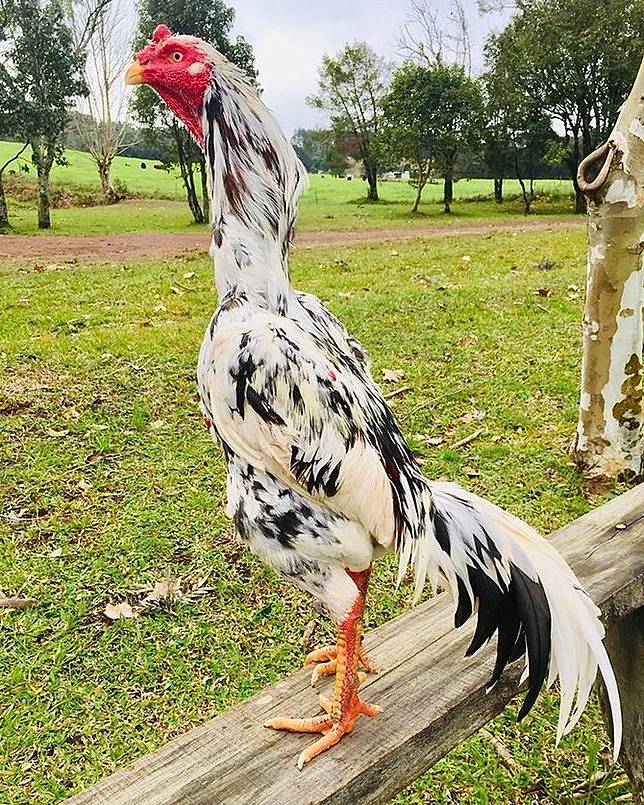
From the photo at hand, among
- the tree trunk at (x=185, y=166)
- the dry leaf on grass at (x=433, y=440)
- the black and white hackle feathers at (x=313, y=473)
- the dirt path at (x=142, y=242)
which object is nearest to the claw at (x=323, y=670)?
the black and white hackle feathers at (x=313, y=473)

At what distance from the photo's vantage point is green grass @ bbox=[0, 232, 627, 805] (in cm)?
276

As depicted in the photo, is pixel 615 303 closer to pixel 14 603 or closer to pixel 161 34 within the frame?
pixel 161 34

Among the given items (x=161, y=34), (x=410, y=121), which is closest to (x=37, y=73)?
(x=410, y=121)

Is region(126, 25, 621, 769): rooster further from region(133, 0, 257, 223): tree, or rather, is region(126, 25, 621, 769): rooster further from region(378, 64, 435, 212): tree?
region(378, 64, 435, 212): tree

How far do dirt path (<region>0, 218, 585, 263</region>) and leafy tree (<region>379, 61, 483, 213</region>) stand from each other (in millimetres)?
6342

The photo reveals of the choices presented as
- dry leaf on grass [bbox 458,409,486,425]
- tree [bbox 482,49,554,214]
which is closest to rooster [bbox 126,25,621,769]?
dry leaf on grass [bbox 458,409,486,425]

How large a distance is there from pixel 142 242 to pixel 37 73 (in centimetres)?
600

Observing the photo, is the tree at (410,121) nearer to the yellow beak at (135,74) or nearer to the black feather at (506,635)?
the yellow beak at (135,74)

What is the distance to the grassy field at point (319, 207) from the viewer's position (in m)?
20.3

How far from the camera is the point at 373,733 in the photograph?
6.18 ft

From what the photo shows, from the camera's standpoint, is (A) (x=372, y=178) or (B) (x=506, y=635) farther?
(A) (x=372, y=178)

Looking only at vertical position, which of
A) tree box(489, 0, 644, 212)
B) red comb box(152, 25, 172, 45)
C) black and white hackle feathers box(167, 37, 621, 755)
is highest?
tree box(489, 0, 644, 212)

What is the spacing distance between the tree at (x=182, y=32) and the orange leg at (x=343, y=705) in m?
13.8

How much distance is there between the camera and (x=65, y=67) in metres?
18.3
